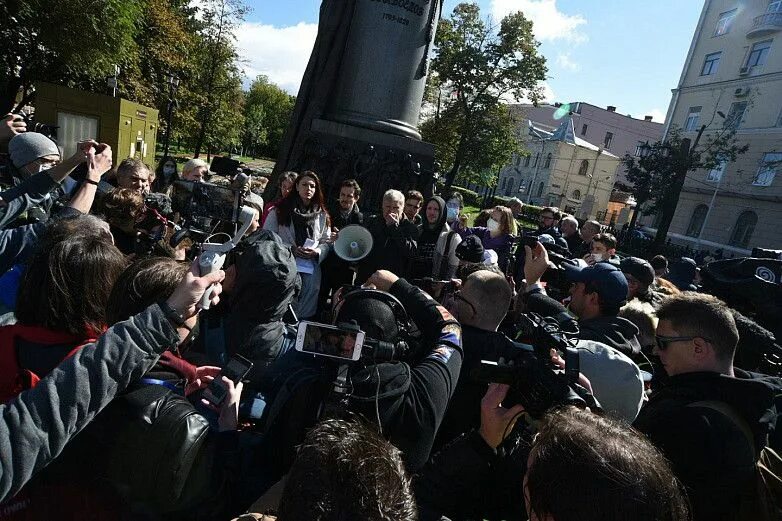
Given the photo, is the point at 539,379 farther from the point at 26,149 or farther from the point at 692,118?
the point at 692,118

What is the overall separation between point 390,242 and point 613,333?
2.36 m

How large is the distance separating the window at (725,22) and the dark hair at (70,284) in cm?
4697

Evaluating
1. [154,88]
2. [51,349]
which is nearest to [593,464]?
[51,349]

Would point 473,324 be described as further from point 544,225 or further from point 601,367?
point 544,225

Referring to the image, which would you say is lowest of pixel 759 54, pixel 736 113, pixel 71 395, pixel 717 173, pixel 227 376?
pixel 227 376

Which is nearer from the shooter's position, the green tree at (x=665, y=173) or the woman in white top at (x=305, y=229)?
the woman in white top at (x=305, y=229)

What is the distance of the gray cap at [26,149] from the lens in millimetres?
3168

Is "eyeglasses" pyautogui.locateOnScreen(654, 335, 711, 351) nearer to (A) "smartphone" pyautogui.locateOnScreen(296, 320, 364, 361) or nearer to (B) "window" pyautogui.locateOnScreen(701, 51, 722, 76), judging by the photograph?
(A) "smartphone" pyautogui.locateOnScreen(296, 320, 364, 361)

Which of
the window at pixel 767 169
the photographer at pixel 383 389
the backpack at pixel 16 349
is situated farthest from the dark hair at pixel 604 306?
the window at pixel 767 169

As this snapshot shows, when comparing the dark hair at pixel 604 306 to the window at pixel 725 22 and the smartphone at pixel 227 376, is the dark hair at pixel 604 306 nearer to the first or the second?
the smartphone at pixel 227 376

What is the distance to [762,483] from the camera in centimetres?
168

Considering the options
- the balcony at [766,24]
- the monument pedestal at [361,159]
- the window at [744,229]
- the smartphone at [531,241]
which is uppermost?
the balcony at [766,24]

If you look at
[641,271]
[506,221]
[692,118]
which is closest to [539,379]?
[641,271]

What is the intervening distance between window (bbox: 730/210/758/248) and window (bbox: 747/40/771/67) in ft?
36.9
